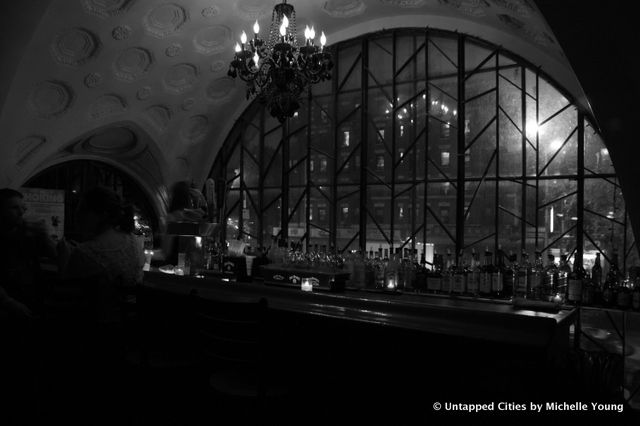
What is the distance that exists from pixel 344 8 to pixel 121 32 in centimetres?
324

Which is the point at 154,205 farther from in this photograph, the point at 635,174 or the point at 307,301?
the point at 635,174

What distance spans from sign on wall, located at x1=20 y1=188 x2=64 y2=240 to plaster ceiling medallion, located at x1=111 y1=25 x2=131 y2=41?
3.15m

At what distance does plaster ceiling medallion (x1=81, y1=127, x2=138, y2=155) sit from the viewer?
8.57 metres

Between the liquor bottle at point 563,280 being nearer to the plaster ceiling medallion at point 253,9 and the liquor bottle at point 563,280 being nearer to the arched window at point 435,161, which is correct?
the arched window at point 435,161

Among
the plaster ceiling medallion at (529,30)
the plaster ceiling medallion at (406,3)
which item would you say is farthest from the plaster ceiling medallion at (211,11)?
the plaster ceiling medallion at (529,30)

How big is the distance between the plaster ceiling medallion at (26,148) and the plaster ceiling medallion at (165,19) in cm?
248

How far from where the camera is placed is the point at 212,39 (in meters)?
7.52

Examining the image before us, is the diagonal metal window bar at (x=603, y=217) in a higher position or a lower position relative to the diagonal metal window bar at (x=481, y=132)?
lower

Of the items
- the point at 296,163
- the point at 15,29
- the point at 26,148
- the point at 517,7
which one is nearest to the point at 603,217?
the point at 517,7

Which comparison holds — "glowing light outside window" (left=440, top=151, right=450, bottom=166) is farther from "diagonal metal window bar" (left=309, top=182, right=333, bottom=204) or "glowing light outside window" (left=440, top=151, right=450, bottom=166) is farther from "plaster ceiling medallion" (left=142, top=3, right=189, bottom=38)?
"plaster ceiling medallion" (left=142, top=3, right=189, bottom=38)

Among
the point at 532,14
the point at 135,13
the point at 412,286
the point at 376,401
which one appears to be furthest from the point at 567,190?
the point at 135,13

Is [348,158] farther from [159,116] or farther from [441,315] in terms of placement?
[441,315]

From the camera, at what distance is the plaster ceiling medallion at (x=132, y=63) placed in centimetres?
713

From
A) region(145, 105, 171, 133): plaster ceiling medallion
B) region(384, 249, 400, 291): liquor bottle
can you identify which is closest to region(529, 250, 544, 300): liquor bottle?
region(384, 249, 400, 291): liquor bottle
